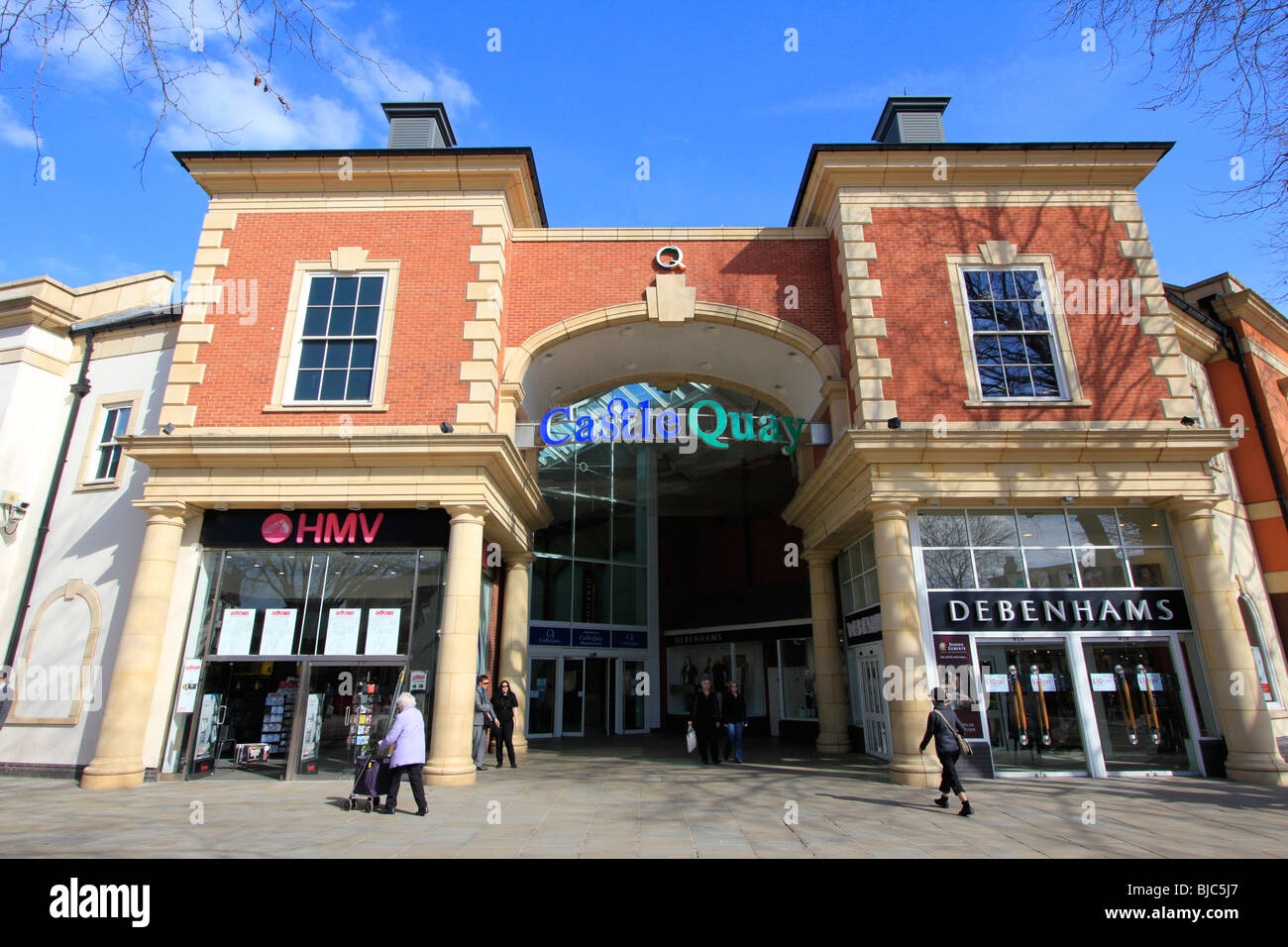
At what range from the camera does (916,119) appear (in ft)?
49.6

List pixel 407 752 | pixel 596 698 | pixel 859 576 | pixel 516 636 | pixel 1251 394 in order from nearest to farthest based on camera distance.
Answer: pixel 407 752 < pixel 859 576 < pixel 516 636 < pixel 1251 394 < pixel 596 698

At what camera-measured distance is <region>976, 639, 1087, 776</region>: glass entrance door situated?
35.8 feet

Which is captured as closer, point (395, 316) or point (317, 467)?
point (317, 467)

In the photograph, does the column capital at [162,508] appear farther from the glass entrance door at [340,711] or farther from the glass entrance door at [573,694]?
the glass entrance door at [573,694]

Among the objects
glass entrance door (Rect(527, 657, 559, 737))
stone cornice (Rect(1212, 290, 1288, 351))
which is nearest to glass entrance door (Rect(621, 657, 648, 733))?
glass entrance door (Rect(527, 657, 559, 737))

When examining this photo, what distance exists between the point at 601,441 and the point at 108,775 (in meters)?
9.42

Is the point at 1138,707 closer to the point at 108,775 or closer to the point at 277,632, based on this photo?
the point at 277,632

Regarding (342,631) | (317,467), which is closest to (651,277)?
(317,467)

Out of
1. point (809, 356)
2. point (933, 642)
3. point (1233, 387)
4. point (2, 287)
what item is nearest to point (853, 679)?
point (933, 642)

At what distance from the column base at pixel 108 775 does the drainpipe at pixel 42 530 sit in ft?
11.5

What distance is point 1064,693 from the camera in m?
11.2

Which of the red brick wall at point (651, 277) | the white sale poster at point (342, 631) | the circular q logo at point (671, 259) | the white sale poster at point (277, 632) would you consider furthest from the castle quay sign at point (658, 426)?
the white sale poster at point (277, 632)
